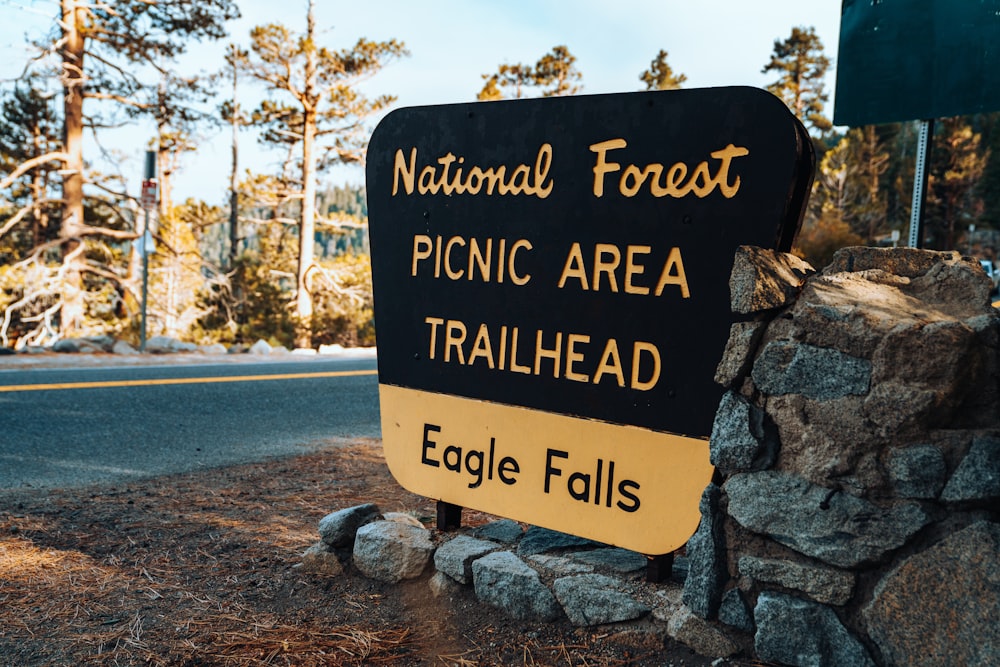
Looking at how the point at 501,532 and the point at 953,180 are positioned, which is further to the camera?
the point at 953,180

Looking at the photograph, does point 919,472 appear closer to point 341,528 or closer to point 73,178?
point 341,528

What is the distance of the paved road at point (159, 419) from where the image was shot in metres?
5.05

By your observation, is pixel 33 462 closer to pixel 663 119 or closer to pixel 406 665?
pixel 406 665

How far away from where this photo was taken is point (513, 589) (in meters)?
2.75

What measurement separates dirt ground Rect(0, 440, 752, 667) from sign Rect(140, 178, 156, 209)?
980cm

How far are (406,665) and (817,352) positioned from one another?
5.29 feet

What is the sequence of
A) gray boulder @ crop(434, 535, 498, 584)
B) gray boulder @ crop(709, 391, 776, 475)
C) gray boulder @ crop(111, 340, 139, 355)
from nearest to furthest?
gray boulder @ crop(709, 391, 776, 475)
gray boulder @ crop(434, 535, 498, 584)
gray boulder @ crop(111, 340, 139, 355)

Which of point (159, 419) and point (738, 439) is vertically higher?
point (738, 439)

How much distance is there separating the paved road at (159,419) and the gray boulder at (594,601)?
10.4 feet

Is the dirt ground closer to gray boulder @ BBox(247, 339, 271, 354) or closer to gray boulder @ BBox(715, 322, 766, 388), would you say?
gray boulder @ BBox(715, 322, 766, 388)

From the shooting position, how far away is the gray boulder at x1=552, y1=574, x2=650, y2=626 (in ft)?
8.30

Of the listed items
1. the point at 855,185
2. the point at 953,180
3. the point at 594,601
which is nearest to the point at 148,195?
the point at 594,601

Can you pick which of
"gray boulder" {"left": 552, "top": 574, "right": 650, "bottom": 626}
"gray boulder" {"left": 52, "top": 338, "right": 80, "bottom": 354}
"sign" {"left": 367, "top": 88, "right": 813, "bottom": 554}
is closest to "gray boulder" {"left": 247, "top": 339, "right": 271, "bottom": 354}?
"gray boulder" {"left": 52, "top": 338, "right": 80, "bottom": 354}

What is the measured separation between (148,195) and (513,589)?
1249 centimetres
